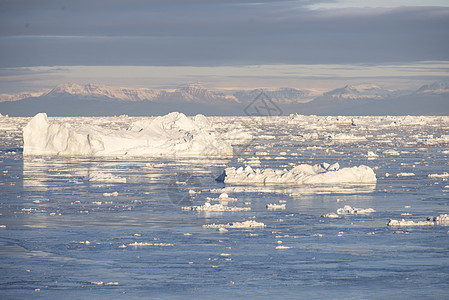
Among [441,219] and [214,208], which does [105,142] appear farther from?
[441,219]

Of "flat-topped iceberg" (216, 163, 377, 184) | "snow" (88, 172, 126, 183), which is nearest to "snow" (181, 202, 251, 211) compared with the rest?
"flat-topped iceberg" (216, 163, 377, 184)

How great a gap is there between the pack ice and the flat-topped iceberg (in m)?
20.0

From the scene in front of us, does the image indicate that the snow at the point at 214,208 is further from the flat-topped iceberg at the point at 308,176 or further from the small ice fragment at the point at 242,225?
the flat-topped iceberg at the point at 308,176

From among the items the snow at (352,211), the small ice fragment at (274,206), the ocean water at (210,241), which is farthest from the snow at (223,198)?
the snow at (352,211)

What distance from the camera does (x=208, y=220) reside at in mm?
24406

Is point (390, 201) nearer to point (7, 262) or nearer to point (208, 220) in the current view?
point (208, 220)

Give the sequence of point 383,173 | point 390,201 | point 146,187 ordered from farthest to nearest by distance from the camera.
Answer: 1. point 383,173
2. point 146,187
3. point 390,201

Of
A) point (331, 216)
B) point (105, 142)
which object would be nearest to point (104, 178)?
point (331, 216)

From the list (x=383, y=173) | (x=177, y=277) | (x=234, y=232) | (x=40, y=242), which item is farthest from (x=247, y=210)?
(x=383, y=173)

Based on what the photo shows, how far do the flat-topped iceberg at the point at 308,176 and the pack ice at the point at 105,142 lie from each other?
65.5 ft

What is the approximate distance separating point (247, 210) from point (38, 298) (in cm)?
1233

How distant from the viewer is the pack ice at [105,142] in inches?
2126

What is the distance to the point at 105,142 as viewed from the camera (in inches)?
2131

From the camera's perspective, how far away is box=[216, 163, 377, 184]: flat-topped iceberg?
34.4 meters
